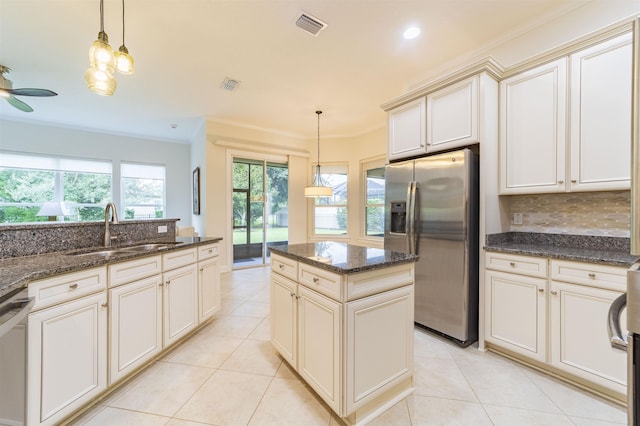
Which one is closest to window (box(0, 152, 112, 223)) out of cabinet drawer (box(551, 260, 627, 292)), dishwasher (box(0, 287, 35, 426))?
dishwasher (box(0, 287, 35, 426))

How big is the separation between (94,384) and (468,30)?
400cm

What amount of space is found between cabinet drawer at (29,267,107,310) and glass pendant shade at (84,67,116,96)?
114 centimetres

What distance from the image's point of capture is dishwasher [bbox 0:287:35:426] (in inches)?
43.7

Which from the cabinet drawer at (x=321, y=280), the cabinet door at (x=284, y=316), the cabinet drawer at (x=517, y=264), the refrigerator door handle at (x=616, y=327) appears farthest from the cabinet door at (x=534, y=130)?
the cabinet door at (x=284, y=316)

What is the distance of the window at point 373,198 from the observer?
5254mm

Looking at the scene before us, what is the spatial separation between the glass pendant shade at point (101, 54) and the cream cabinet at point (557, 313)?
3.08 meters

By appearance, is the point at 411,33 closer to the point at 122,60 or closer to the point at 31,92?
the point at 122,60

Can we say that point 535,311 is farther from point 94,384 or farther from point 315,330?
point 94,384

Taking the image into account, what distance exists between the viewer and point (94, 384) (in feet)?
5.15

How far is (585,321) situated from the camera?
5.68 feet

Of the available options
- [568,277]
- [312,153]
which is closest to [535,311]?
[568,277]

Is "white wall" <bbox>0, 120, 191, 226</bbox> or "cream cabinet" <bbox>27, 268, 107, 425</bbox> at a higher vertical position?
"white wall" <bbox>0, 120, 191, 226</bbox>

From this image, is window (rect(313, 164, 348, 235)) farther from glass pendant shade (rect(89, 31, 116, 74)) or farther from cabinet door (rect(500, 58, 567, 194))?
glass pendant shade (rect(89, 31, 116, 74))

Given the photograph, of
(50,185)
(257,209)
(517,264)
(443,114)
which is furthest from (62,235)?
(50,185)
